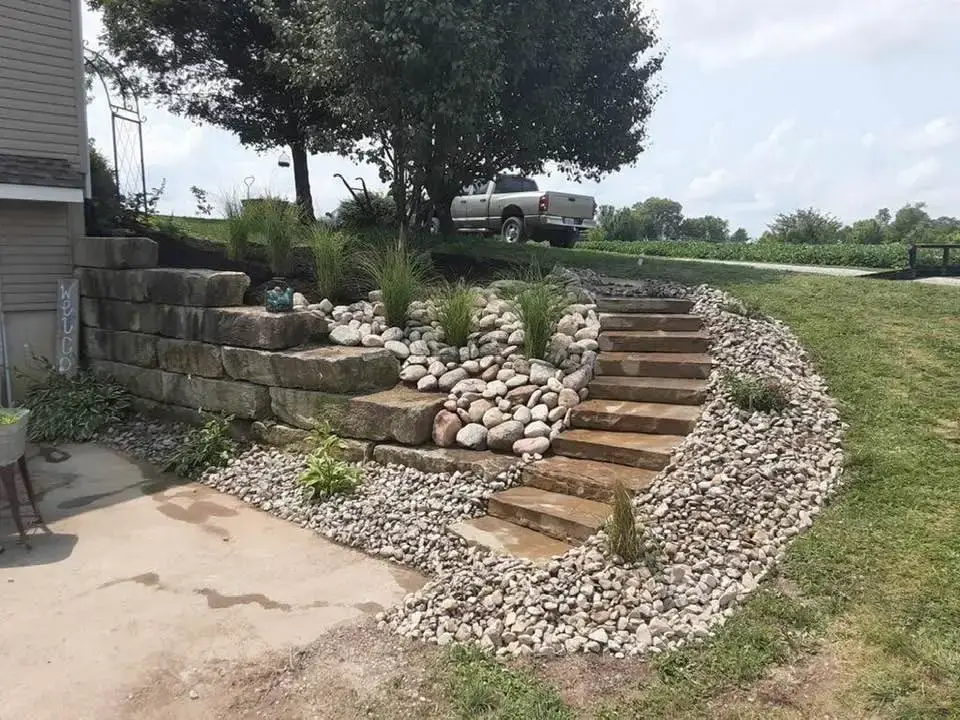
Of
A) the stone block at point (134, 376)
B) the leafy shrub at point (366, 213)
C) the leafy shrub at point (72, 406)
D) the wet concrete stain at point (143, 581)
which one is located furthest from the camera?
the leafy shrub at point (366, 213)

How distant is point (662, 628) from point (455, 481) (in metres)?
1.80

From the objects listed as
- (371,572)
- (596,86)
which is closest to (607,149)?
(596,86)

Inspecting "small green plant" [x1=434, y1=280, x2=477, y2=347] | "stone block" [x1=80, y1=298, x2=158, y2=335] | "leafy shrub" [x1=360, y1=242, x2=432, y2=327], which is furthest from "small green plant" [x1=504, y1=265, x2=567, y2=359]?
"stone block" [x1=80, y1=298, x2=158, y2=335]

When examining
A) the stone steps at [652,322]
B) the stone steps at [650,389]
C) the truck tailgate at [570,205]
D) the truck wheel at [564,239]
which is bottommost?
the stone steps at [650,389]

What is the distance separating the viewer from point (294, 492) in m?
4.70

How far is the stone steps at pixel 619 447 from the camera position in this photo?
13.8 feet

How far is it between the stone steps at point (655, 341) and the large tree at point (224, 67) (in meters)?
5.96

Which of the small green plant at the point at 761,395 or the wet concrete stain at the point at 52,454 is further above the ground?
the small green plant at the point at 761,395

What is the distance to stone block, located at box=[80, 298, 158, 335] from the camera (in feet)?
21.0

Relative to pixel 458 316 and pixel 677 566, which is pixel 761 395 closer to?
pixel 677 566

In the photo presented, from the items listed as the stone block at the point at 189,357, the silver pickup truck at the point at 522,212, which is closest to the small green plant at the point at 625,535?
the stone block at the point at 189,357

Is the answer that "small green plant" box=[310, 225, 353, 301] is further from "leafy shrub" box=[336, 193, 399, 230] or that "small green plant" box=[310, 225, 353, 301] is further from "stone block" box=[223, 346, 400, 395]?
"leafy shrub" box=[336, 193, 399, 230]

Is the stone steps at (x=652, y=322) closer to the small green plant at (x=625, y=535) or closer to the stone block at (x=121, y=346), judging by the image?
the small green plant at (x=625, y=535)

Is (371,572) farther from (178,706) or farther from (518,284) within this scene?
(518,284)
